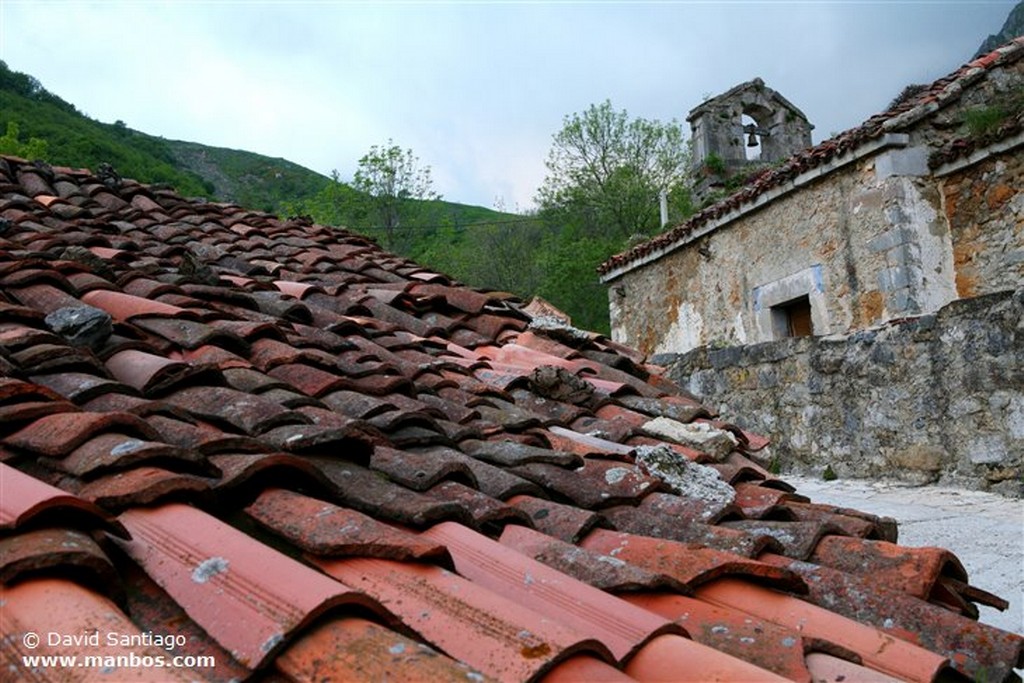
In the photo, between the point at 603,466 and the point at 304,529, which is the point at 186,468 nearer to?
the point at 304,529

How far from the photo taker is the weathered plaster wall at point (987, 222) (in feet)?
29.2

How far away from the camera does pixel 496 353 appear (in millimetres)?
3447

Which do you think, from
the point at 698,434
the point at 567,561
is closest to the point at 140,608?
the point at 567,561

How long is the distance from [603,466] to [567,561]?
67cm

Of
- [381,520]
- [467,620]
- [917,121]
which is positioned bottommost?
[467,620]

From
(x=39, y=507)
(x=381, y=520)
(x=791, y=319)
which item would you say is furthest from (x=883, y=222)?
(x=39, y=507)

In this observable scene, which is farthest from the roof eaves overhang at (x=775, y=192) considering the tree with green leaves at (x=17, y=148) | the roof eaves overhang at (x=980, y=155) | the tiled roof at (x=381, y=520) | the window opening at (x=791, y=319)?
the tree with green leaves at (x=17, y=148)

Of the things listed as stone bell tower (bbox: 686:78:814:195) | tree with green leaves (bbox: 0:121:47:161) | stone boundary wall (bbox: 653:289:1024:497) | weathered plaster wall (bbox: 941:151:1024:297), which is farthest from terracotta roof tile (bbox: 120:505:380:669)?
tree with green leaves (bbox: 0:121:47:161)

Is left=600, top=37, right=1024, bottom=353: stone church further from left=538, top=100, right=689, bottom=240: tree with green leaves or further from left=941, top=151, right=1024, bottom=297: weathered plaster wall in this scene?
left=538, top=100, right=689, bottom=240: tree with green leaves

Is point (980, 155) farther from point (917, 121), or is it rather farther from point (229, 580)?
point (229, 580)

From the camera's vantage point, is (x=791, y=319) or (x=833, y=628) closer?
(x=833, y=628)

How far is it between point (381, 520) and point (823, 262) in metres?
10.2

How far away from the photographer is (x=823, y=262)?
10.7 m
